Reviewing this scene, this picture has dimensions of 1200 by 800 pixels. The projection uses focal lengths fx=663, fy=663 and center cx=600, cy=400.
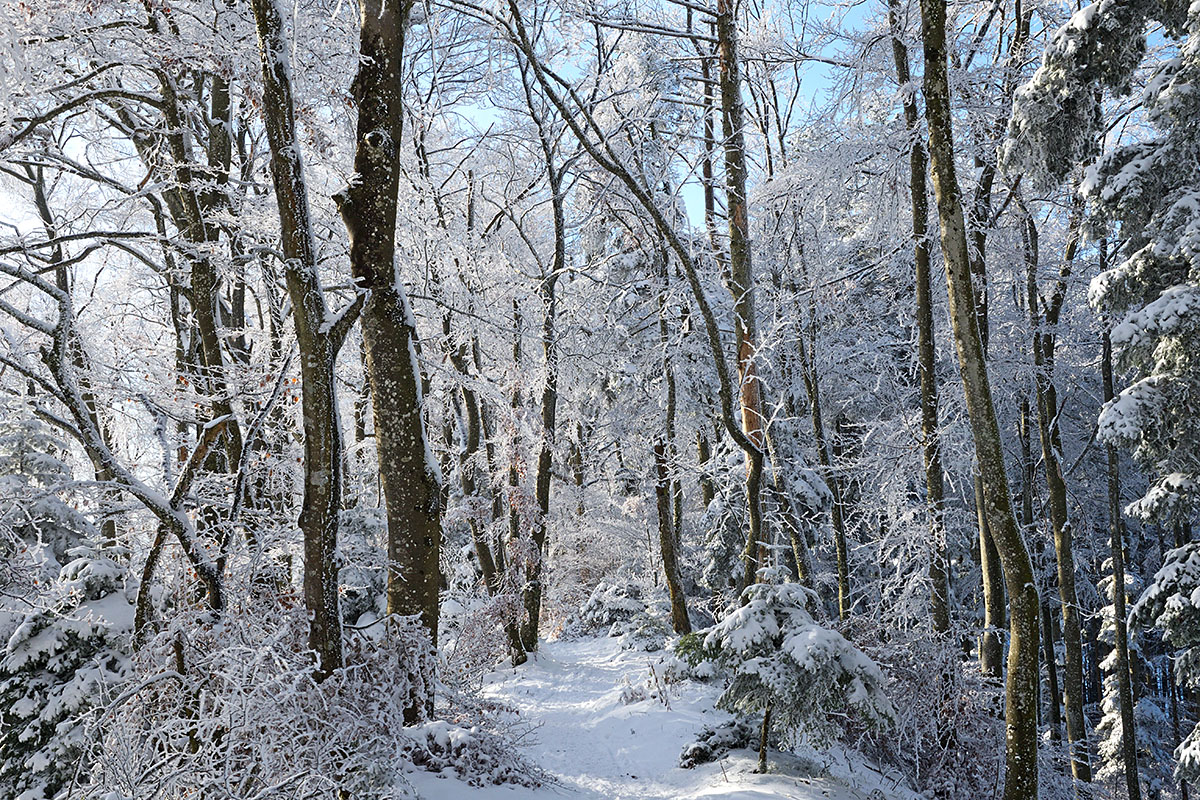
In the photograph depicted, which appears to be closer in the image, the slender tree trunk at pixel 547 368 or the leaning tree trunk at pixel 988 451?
the leaning tree trunk at pixel 988 451

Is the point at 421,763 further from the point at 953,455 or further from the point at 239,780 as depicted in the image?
the point at 953,455

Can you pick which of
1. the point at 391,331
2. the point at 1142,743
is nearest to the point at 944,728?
the point at 391,331

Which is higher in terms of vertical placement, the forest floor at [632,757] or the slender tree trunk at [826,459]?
the slender tree trunk at [826,459]

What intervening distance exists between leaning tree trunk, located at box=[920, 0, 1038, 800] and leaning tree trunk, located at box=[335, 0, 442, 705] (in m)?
3.87

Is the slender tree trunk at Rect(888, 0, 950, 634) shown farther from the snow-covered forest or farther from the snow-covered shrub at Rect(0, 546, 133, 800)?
the snow-covered shrub at Rect(0, 546, 133, 800)

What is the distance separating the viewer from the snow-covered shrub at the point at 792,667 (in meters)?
4.74

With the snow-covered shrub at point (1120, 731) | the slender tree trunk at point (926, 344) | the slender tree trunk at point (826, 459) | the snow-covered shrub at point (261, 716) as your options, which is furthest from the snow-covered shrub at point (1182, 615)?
the snow-covered shrub at point (261, 716)

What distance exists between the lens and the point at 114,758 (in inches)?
106

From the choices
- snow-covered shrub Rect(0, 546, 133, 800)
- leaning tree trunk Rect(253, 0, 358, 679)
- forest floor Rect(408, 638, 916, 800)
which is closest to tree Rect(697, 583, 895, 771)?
forest floor Rect(408, 638, 916, 800)

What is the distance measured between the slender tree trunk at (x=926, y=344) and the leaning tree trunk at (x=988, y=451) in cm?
250

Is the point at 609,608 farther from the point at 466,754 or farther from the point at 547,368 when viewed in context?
the point at 466,754

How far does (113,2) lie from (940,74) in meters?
6.33

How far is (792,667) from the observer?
4.82 meters

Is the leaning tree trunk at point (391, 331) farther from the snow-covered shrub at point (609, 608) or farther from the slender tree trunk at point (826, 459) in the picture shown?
the snow-covered shrub at point (609, 608)
